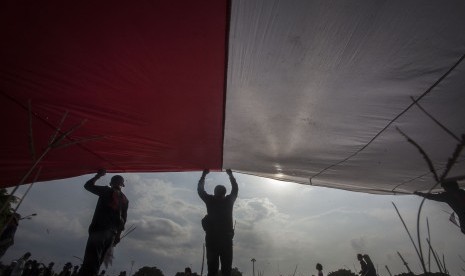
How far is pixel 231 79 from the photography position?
232cm

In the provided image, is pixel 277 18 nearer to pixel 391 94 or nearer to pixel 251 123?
A: pixel 391 94

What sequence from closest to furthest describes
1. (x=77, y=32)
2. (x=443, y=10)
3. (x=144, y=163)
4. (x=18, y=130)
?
(x=443, y=10)
(x=77, y=32)
(x=18, y=130)
(x=144, y=163)

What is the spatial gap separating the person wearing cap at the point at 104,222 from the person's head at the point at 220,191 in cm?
106

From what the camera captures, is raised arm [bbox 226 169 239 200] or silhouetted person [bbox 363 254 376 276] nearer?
raised arm [bbox 226 169 239 200]

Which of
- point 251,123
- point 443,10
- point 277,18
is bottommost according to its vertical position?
point 443,10

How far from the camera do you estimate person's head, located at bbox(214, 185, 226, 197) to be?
3328 mm

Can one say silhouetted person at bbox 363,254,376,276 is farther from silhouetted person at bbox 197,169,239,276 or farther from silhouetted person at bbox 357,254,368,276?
silhouetted person at bbox 197,169,239,276

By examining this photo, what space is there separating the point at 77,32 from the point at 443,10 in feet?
7.02

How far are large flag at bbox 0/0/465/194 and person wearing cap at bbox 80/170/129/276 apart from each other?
1.53 ft

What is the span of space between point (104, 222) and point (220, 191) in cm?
129

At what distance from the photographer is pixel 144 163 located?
3787 mm

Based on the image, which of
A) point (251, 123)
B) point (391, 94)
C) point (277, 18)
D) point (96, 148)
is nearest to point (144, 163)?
point (96, 148)

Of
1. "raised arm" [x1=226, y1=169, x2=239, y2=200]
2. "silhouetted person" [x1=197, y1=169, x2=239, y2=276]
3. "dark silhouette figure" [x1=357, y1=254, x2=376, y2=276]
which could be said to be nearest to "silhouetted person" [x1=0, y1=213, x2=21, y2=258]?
"silhouetted person" [x1=197, y1=169, x2=239, y2=276]

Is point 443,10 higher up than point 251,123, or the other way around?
point 251,123
